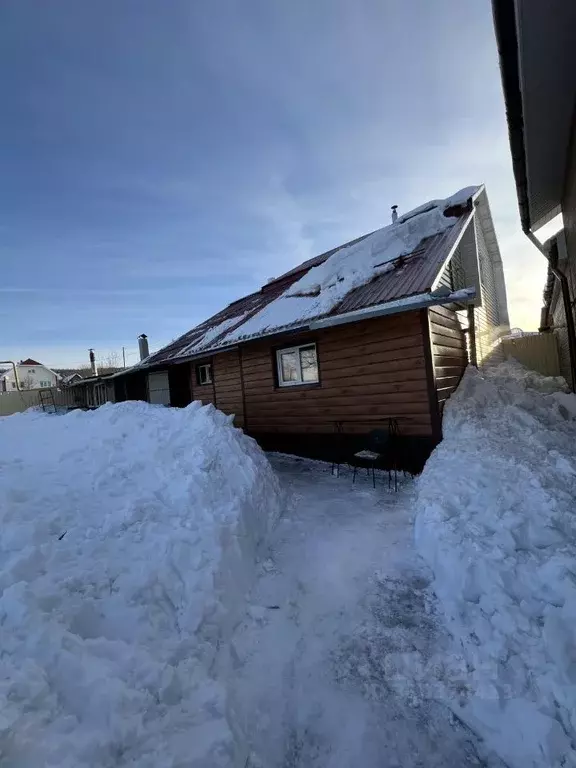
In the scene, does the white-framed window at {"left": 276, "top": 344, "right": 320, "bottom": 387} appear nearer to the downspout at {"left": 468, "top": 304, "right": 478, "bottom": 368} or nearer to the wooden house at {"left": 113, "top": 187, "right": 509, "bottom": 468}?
the wooden house at {"left": 113, "top": 187, "right": 509, "bottom": 468}

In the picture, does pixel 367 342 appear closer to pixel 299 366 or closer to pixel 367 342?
pixel 367 342

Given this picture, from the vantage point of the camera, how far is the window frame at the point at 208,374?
448 inches

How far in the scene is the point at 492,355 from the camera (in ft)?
41.4

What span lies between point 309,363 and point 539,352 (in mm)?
9797

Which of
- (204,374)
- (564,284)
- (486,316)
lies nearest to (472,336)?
(564,284)

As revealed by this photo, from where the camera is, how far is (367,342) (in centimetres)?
700

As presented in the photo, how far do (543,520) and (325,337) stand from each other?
5080 mm

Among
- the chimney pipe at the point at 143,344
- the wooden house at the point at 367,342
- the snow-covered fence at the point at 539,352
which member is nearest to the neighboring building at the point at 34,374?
the chimney pipe at the point at 143,344

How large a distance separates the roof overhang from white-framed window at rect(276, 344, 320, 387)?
474 cm

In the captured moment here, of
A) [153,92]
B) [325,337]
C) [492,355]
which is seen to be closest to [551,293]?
[492,355]

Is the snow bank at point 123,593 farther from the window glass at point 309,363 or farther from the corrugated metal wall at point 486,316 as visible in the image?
the corrugated metal wall at point 486,316

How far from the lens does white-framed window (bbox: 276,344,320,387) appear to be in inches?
321

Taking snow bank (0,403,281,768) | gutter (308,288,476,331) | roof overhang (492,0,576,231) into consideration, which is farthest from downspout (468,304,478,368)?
snow bank (0,403,281,768)

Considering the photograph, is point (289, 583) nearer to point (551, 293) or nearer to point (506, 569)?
point (506, 569)
